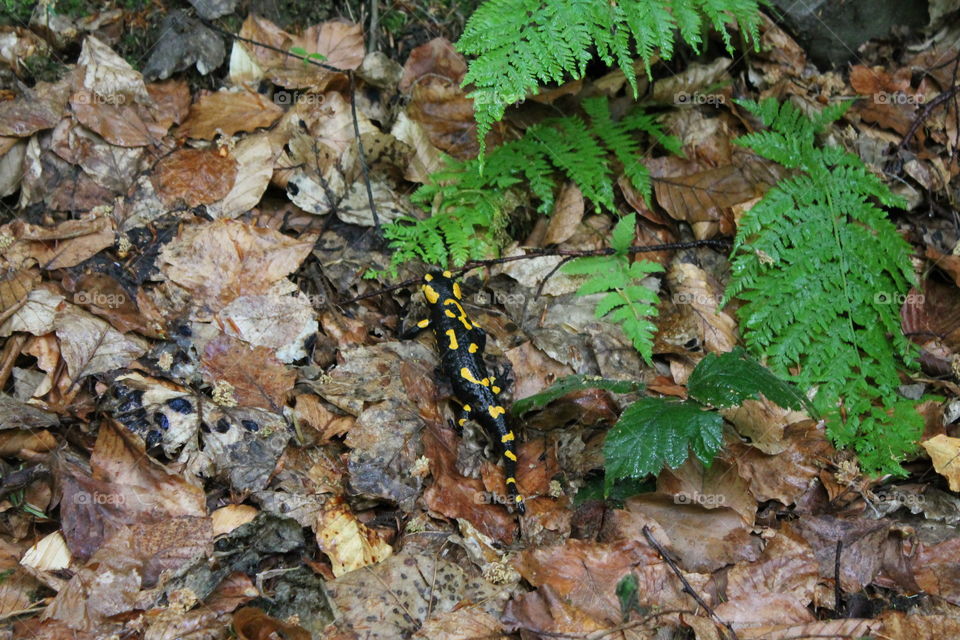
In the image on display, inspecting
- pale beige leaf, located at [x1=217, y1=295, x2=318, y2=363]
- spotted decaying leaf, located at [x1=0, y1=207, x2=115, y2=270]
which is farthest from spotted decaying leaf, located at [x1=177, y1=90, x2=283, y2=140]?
pale beige leaf, located at [x1=217, y1=295, x2=318, y2=363]

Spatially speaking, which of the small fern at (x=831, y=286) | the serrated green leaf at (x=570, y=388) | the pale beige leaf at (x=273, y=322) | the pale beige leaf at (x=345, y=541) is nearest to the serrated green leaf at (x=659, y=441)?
the serrated green leaf at (x=570, y=388)

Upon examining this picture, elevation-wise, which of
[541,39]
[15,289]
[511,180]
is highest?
[541,39]

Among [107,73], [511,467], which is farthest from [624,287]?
[107,73]

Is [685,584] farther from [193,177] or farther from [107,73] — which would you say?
[107,73]

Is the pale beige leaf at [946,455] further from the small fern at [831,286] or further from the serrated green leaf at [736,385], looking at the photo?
the serrated green leaf at [736,385]

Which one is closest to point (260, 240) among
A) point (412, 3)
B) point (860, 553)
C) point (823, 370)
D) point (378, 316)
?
point (378, 316)

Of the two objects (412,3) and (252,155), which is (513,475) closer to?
(252,155)
